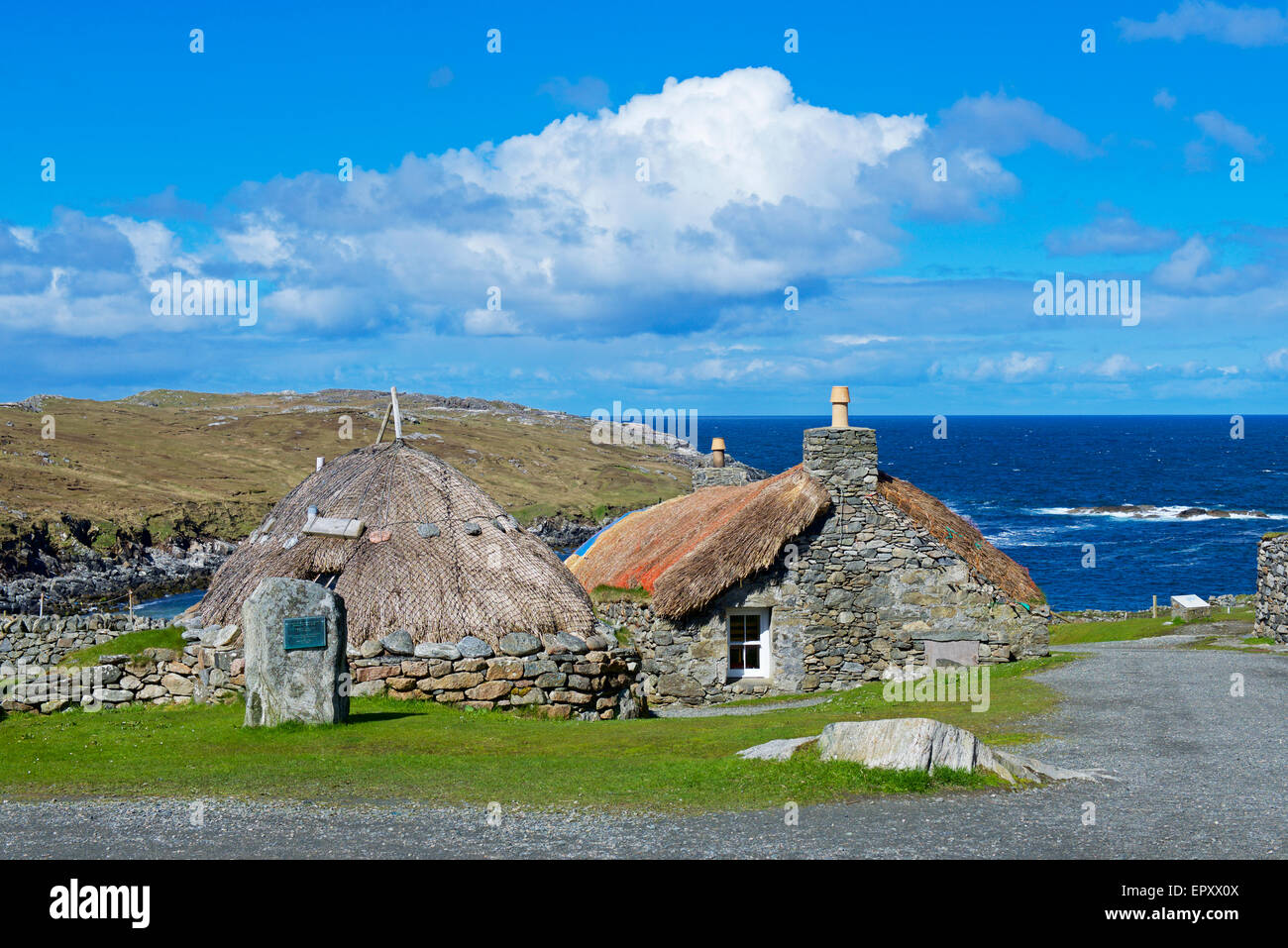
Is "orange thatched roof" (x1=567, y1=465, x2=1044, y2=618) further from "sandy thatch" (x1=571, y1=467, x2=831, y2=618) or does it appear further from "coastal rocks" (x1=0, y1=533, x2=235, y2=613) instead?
"coastal rocks" (x1=0, y1=533, x2=235, y2=613)

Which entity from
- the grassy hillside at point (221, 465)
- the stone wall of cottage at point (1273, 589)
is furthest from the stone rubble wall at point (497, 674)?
the grassy hillside at point (221, 465)

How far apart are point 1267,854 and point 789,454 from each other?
18571 cm

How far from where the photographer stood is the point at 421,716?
682 inches

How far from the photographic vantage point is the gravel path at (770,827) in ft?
32.5

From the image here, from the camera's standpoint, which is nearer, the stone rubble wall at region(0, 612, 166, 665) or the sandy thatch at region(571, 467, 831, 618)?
the stone rubble wall at region(0, 612, 166, 665)

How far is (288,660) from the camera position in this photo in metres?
15.6

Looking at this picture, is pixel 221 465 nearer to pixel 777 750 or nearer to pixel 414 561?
pixel 414 561

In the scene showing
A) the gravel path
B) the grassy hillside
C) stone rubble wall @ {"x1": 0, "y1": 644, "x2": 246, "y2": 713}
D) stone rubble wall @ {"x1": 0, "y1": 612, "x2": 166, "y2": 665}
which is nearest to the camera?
the gravel path

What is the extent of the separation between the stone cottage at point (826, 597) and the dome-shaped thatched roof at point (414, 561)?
5.21 m

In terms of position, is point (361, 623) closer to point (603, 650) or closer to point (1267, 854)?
point (603, 650)

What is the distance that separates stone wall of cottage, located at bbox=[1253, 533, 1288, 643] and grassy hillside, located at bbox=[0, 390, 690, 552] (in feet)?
183

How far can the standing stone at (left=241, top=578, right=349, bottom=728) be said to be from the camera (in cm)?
1544

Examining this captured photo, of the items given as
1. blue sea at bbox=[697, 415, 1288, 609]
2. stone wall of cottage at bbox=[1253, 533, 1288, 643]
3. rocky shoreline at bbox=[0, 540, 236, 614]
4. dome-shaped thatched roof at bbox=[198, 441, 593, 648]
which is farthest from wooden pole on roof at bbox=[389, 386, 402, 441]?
blue sea at bbox=[697, 415, 1288, 609]
